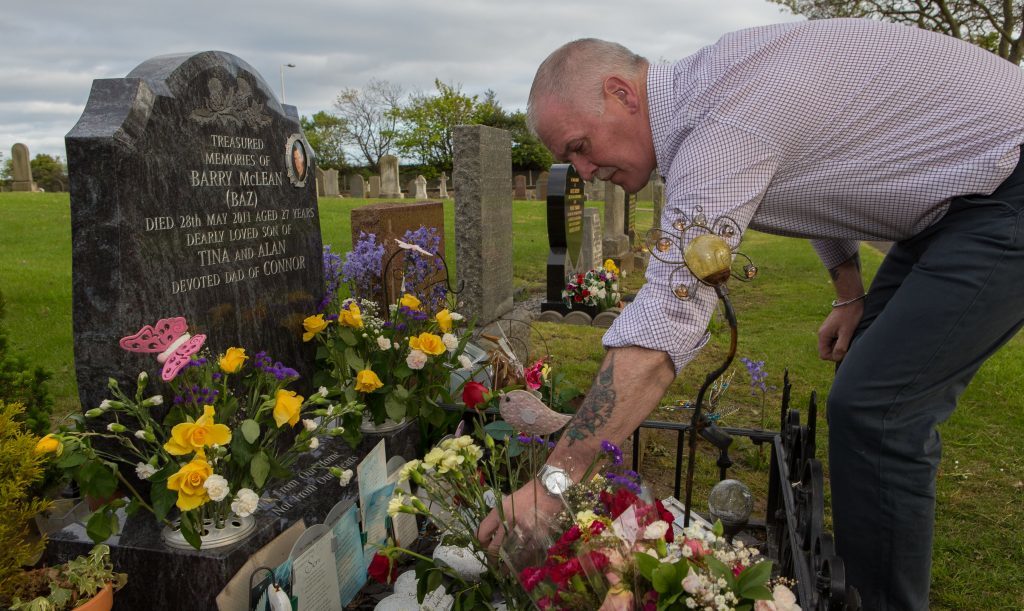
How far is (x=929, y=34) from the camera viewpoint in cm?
202

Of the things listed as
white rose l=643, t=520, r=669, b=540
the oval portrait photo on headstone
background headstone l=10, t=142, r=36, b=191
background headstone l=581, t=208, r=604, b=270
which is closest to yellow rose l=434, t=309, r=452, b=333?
the oval portrait photo on headstone

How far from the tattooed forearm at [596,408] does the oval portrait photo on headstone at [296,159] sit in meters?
1.96

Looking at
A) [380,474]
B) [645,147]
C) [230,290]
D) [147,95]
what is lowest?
[380,474]

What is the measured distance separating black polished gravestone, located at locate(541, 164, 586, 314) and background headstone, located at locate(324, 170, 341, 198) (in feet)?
72.7

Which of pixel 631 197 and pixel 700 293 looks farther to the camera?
pixel 631 197

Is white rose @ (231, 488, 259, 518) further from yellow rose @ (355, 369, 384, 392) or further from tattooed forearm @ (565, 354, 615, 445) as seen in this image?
tattooed forearm @ (565, 354, 615, 445)

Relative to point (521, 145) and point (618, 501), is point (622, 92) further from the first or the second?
point (521, 145)

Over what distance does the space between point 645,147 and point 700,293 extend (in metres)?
0.53

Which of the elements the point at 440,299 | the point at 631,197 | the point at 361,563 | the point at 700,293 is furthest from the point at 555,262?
the point at 700,293

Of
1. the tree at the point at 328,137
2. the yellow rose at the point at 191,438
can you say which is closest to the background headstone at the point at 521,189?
the tree at the point at 328,137

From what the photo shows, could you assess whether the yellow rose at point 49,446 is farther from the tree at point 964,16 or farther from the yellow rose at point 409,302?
the tree at point 964,16

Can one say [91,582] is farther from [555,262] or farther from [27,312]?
[555,262]

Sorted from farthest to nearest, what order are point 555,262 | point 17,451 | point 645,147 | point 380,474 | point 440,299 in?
1. point 555,262
2. point 440,299
3. point 380,474
4. point 645,147
5. point 17,451

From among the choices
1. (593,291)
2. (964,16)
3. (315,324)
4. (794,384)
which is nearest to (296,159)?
(315,324)
